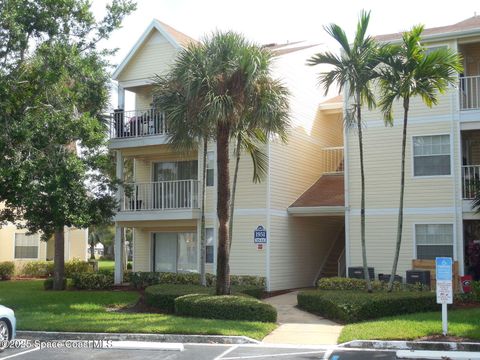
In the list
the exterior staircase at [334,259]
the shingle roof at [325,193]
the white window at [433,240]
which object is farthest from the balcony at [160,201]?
the white window at [433,240]

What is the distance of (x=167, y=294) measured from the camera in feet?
55.3

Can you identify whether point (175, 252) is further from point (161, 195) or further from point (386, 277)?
point (386, 277)

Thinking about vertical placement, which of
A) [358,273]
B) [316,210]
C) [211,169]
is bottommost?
[358,273]

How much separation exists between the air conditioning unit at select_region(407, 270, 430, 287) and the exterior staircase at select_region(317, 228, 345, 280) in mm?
5935

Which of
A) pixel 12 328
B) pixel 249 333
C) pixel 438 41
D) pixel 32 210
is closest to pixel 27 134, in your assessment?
pixel 32 210

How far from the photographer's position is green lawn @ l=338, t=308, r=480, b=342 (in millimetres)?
12432

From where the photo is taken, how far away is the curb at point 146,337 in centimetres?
1285

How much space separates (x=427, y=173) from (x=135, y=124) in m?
11.0

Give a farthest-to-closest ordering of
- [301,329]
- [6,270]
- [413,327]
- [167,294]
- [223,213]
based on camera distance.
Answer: [6,270] < [167,294] < [223,213] < [301,329] < [413,327]

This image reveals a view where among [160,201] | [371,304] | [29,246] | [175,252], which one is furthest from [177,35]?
[29,246]

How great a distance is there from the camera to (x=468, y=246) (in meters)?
20.7

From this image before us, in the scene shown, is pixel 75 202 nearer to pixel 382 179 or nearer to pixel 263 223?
pixel 263 223

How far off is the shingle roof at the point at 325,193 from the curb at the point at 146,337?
10.00 meters

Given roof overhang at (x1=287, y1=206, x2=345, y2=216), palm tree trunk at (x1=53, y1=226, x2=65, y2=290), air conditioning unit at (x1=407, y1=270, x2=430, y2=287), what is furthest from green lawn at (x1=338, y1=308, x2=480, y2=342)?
palm tree trunk at (x1=53, y1=226, x2=65, y2=290)
